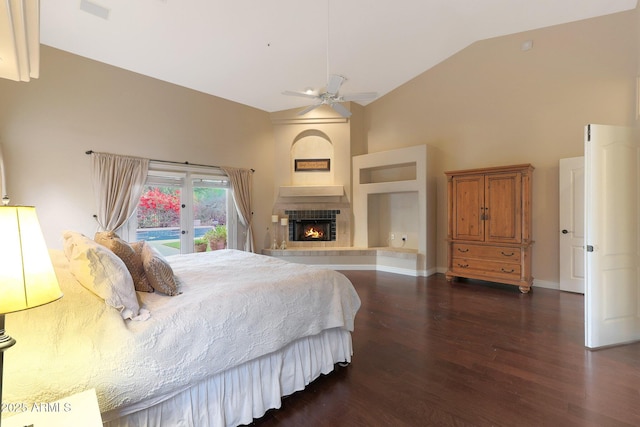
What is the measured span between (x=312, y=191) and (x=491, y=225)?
3343 mm

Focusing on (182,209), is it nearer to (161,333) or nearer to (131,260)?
(131,260)

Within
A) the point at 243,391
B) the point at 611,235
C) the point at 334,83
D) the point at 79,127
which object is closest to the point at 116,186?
the point at 79,127

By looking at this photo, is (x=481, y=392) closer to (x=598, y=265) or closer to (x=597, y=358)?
(x=597, y=358)

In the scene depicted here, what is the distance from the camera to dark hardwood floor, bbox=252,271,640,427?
178 centimetres

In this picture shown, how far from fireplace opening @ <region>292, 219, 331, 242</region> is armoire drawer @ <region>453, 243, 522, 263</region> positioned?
2633 mm

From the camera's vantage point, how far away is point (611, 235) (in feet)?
8.75

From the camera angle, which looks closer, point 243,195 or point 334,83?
point 334,83

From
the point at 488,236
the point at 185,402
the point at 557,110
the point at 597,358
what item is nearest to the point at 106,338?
the point at 185,402

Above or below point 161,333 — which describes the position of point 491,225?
above

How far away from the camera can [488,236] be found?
4668 millimetres

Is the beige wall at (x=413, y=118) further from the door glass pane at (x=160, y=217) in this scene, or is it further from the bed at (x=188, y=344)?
the bed at (x=188, y=344)

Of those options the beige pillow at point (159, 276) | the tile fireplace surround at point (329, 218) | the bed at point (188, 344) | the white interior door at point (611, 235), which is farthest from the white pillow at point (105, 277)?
the tile fireplace surround at point (329, 218)

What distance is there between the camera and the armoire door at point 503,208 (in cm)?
439

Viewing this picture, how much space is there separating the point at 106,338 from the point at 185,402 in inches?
21.3
